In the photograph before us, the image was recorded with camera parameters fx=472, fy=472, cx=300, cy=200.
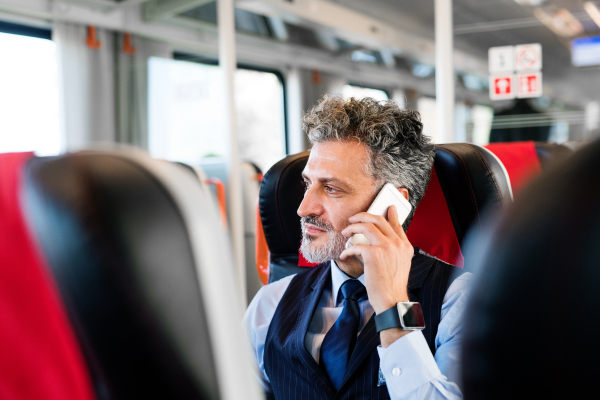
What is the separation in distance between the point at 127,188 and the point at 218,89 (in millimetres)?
4681

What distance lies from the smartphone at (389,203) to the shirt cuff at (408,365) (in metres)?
0.31

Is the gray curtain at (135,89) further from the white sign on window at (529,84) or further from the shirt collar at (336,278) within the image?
the shirt collar at (336,278)

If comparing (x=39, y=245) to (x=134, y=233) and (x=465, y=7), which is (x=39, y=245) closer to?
(x=134, y=233)

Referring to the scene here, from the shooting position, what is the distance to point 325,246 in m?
1.23

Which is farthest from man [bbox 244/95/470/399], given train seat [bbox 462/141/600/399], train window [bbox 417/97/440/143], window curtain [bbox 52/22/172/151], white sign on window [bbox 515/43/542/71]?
window curtain [bbox 52/22/172/151]

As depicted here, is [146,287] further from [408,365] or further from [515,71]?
[515,71]

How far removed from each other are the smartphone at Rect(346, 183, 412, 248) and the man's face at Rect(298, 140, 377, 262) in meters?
0.05

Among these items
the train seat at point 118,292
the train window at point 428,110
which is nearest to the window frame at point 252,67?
the train window at point 428,110

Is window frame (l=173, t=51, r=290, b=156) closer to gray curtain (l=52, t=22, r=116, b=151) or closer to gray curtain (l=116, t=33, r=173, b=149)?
gray curtain (l=116, t=33, r=173, b=149)

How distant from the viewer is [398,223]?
3.72 feet

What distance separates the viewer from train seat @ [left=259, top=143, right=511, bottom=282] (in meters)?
1.14

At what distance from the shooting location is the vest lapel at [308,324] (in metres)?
1.08

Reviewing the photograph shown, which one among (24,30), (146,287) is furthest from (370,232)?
(24,30)

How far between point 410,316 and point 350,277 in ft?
1.08
